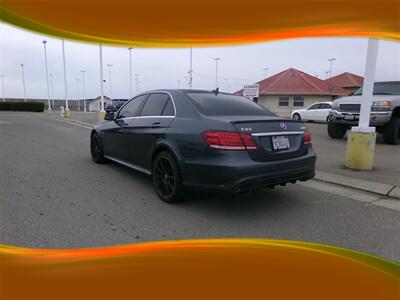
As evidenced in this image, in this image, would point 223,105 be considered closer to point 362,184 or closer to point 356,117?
point 362,184

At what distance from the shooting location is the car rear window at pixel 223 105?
411 cm

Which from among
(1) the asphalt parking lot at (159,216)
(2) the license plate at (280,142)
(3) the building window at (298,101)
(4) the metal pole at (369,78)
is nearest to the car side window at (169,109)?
(1) the asphalt parking lot at (159,216)

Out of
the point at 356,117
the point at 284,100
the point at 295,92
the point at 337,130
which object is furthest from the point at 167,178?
the point at 284,100

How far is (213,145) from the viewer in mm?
3623

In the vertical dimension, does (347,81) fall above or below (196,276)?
above

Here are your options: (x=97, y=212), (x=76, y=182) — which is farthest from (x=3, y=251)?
(x=76, y=182)

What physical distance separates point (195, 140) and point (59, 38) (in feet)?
7.20

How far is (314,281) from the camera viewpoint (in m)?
2.15

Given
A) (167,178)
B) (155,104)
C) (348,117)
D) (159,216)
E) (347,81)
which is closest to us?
(159,216)

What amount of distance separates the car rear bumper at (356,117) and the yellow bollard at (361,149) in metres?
4.27

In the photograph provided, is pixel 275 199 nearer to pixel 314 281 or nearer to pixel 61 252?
pixel 314 281

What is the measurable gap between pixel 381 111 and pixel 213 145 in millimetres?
8258

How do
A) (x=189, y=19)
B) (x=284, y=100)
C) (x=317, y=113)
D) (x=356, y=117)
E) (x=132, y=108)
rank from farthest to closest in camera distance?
1. (x=284, y=100)
2. (x=317, y=113)
3. (x=356, y=117)
4. (x=132, y=108)
5. (x=189, y=19)

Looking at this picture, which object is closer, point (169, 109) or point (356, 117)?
point (169, 109)
